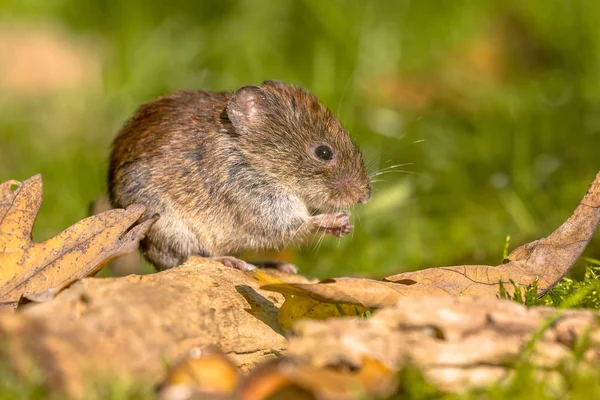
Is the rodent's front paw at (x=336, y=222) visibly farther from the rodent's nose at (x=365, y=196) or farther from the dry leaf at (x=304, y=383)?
the dry leaf at (x=304, y=383)

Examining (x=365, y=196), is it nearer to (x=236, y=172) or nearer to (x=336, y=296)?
(x=236, y=172)

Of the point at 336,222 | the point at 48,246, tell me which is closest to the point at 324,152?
the point at 336,222

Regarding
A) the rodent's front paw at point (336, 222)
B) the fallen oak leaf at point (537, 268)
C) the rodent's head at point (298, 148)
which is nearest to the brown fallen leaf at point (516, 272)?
the fallen oak leaf at point (537, 268)

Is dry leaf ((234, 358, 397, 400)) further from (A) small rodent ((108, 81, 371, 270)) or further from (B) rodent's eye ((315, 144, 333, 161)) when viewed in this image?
(B) rodent's eye ((315, 144, 333, 161))

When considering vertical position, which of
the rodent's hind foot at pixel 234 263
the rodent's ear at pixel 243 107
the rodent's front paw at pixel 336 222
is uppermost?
the rodent's ear at pixel 243 107

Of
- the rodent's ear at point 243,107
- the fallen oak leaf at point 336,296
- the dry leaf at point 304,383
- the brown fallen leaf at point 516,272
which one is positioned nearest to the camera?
the dry leaf at point 304,383

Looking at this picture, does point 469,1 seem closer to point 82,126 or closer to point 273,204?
point 82,126
